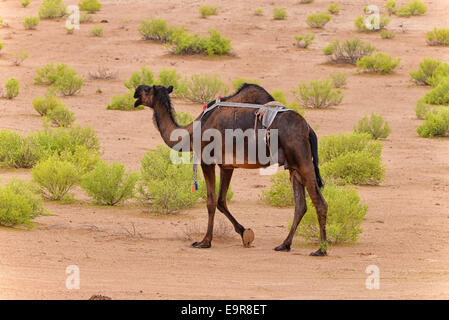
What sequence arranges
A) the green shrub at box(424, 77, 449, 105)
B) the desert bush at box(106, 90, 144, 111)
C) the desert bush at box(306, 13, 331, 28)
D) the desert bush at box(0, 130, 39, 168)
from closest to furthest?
the desert bush at box(0, 130, 39, 168)
the desert bush at box(106, 90, 144, 111)
the green shrub at box(424, 77, 449, 105)
the desert bush at box(306, 13, 331, 28)

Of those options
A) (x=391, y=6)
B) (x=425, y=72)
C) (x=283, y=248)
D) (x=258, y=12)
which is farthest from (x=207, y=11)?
(x=283, y=248)

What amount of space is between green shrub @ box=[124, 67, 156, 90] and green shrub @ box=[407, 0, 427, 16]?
61.1ft

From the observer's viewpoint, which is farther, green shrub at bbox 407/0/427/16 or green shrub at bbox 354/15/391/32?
green shrub at bbox 407/0/427/16

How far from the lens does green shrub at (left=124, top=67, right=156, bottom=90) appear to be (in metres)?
24.5

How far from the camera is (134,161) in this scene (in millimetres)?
16578

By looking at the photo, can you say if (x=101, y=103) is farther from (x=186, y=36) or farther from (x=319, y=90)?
(x=186, y=36)

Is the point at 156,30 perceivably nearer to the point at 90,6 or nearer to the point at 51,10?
the point at 51,10

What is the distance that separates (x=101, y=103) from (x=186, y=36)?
8.09m

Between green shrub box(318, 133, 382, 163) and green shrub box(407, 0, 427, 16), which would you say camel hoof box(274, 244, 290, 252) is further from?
green shrub box(407, 0, 427, 16)

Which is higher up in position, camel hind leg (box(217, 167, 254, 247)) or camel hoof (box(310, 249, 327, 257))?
camel hind leg (box(217, 167, 254, 247))

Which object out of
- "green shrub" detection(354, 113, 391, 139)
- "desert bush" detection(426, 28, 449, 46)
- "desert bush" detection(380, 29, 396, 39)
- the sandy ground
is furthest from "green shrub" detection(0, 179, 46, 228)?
A: "desert bush" detection(380, 29, 396, 39)

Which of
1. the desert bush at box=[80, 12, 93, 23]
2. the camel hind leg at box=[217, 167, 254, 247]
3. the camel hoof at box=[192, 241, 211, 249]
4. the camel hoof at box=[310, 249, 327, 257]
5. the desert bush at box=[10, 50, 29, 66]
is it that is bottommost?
the desert bush at box=[10, 50, 29, 66]

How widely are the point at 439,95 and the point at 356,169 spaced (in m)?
9.91
